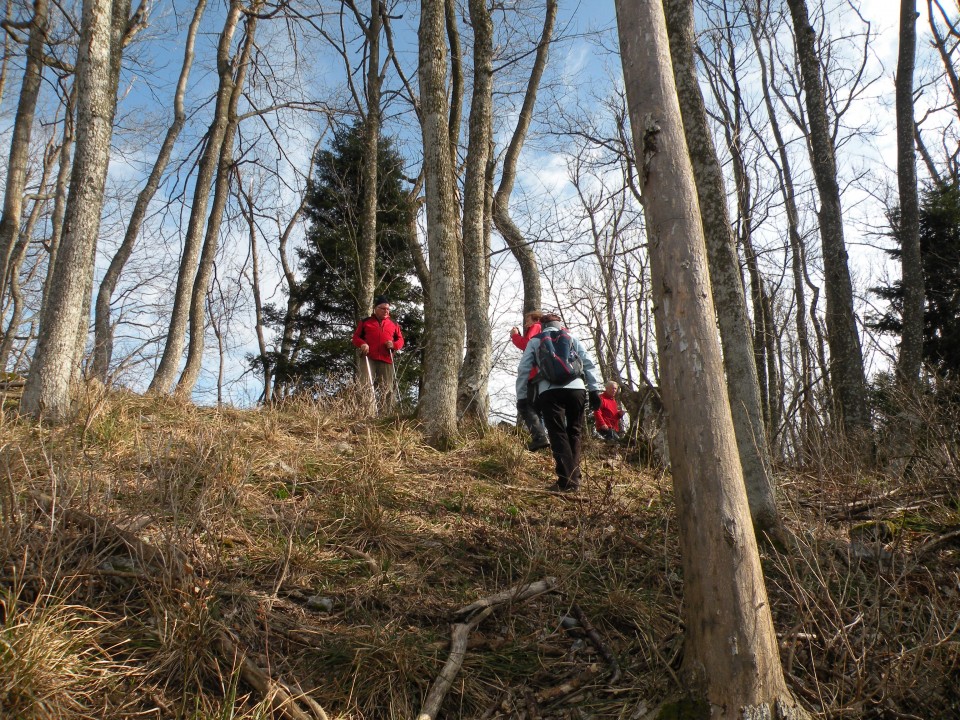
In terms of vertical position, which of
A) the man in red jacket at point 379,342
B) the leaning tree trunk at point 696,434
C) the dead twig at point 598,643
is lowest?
the dead twig at point 598,643

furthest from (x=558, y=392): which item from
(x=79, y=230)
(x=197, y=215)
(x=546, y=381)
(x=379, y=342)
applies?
(x=197, y=215)

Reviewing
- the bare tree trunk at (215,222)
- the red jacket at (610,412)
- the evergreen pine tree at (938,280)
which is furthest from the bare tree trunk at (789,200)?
the bare tree trunk at (215,222)

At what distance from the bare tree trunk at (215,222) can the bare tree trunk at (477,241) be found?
4.29 m

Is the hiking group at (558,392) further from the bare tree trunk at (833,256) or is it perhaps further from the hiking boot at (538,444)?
the bare tree trunk at (833,256)

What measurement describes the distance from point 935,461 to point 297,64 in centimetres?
1180

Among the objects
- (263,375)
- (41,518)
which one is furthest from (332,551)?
(263,375)

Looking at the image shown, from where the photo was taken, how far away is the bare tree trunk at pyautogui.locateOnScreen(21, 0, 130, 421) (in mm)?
5719

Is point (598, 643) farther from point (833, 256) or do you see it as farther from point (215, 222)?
point (215, 222)

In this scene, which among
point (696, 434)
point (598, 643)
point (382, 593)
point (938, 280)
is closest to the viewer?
point (696, 434)

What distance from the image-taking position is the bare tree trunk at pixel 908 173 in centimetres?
973

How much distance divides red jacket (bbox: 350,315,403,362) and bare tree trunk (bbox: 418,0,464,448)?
2.39 m

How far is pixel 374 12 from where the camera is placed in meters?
12.4

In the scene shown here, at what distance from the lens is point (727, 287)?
4898mm

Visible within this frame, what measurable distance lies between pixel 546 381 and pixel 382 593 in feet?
9.56
